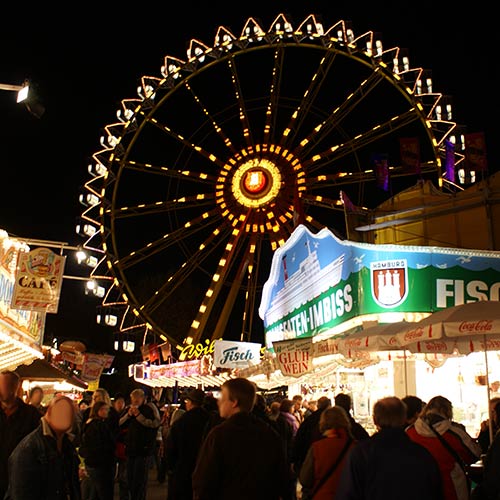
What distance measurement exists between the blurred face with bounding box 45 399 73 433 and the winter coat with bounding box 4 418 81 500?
0.04 meters

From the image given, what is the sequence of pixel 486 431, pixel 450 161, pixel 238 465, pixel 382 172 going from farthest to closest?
1. pixel 382 172
2. pixel 450 161
3. pixel 486 431
4. pixel 238 465

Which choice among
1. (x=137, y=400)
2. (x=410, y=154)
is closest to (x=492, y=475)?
(x=137, y=400)

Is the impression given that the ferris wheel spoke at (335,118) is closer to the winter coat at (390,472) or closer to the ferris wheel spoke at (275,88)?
the ferris wheel spoke at (275,88)

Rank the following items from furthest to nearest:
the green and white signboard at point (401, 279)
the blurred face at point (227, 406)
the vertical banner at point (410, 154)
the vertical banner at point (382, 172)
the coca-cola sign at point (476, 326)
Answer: the vertical banner at point (382, 172)
the vertical banner at point (410, 154)
the green and white signboard at point (401, 279)
the coca-cola sign at point (476, 326)
the blurred face at point (227, 406)

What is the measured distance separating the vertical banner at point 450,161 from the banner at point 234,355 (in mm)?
7052

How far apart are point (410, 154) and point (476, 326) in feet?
39.4

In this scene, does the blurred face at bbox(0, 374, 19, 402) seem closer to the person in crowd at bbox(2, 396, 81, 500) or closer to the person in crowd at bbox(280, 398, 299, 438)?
the person in crowd at bbox(2, 396, 81, 500)

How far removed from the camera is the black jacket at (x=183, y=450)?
6.68 meters

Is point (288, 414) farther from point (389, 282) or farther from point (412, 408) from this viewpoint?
point (412, 408)

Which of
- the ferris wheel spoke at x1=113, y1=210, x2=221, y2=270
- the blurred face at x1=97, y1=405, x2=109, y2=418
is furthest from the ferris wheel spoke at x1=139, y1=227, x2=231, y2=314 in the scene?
the blurred face at x1=97, y1=405, x2=109, y2=418

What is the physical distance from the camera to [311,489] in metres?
5.00

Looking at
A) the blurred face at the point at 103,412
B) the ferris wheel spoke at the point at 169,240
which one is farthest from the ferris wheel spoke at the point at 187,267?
the blurred face at the point at 103,412

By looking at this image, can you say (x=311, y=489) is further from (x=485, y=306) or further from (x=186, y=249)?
(x=186, y=249)

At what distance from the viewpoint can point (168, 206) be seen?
24.6 m
